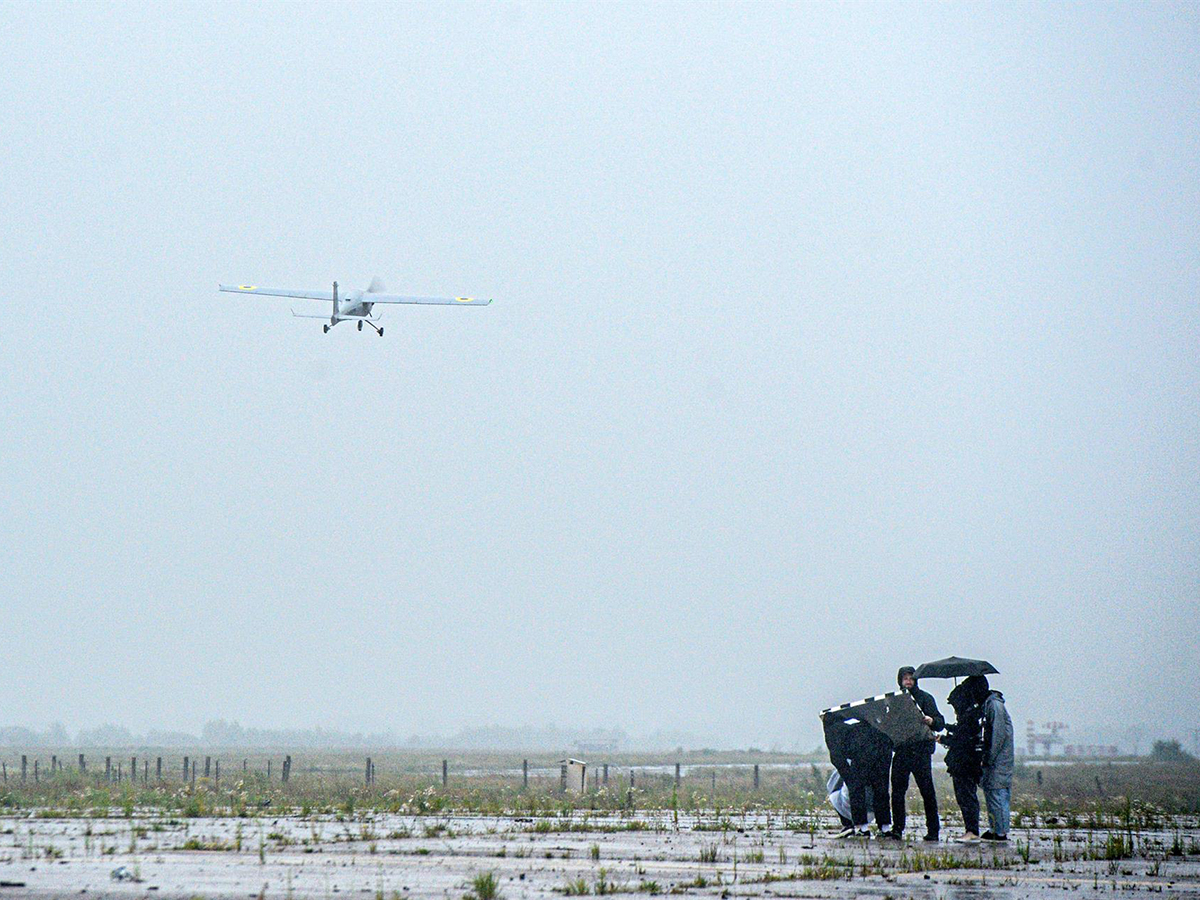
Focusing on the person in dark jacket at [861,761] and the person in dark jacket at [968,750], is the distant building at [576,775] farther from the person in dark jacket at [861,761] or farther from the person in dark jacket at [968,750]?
the person in dark jacket at [968,750]

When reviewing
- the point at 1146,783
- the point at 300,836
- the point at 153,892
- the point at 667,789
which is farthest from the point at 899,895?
the point at 1146,783

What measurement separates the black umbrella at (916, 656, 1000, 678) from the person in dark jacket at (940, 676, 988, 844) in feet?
1.45

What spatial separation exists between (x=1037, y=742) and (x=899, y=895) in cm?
17237

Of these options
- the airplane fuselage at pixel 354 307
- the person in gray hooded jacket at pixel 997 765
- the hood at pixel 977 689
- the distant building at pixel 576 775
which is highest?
the airplane fuselage at pixel 354 307

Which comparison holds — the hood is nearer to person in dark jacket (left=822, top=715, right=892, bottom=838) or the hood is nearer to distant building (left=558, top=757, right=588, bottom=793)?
person in dark jacket (left=822, top=715, right=892, bottom=838)

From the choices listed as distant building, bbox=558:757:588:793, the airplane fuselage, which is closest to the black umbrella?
distant building, bbox=558:757:588:793

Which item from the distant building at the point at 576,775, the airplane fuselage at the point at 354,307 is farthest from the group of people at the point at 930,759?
the airplane fuselage at the point at 354,307

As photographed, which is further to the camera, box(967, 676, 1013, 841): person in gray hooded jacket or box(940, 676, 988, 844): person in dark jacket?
box(940, 676, 988, 844): person in dark jacket

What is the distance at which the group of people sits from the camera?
70.0 ft

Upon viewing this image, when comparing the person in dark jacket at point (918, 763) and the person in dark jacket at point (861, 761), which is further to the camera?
the person in dark jacket at point (861, 761)

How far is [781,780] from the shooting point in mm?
61594

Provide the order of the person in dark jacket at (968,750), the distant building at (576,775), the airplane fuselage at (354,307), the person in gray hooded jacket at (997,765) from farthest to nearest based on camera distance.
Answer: the airplane fuselage at (354,307) → the distant building at (576,775) → the person in dark jacket at (968,750) → the person in gray hooded jacket at (997,765)

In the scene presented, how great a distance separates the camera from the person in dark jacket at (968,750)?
2159 cm

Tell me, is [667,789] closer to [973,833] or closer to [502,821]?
[502,821]
